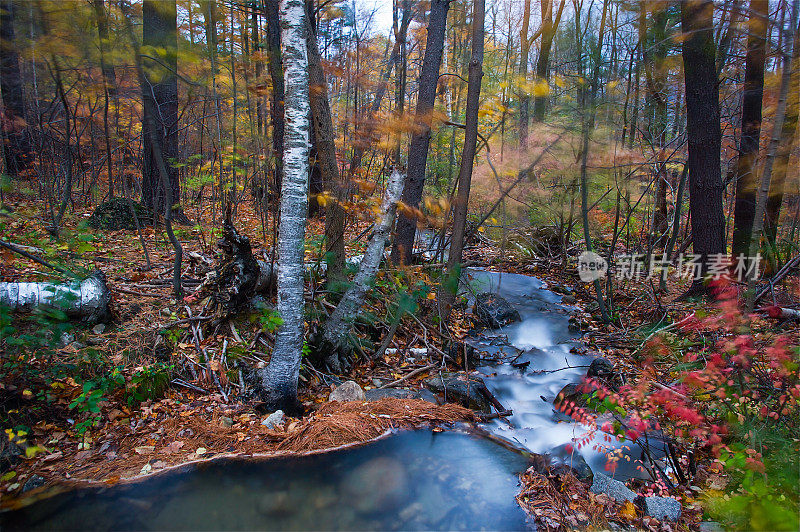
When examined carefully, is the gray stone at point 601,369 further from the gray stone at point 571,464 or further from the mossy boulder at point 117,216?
the mossy boulder at point 117,216

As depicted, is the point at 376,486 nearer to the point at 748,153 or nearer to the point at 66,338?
the point at 66,338

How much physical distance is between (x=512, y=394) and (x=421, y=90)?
5018 mm

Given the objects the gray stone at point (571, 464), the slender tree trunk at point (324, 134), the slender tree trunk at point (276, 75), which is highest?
the slender tree trunk at point (276, 75)

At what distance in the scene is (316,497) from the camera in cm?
365

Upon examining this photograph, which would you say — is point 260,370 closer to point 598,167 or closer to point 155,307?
point 155,307

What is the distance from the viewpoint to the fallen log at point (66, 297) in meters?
3.91

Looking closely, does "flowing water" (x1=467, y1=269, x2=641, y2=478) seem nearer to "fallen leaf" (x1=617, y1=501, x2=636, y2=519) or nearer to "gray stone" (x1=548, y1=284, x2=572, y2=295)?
"gray stone" (x1=548, y1=284, x2=572, y2=295)

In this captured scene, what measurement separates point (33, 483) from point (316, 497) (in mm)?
2174

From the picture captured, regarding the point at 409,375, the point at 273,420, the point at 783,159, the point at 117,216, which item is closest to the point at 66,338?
the point at 273,420

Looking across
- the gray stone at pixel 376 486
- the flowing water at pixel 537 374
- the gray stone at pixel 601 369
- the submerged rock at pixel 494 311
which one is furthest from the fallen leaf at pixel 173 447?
the submerged rock at pixel 494 311

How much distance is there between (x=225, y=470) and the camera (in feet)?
12.4

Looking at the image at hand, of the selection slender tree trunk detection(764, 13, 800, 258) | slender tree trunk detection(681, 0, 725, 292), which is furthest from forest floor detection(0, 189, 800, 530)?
slender tree trunk detection(764, 13, 800, 258)

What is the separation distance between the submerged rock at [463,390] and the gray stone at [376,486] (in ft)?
4.62

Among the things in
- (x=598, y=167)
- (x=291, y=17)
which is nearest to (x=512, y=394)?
(x=598, y=167)
